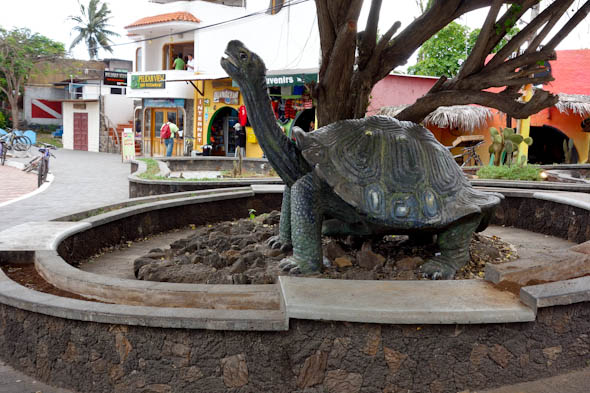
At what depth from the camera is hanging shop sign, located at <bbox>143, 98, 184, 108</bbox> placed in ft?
83.5

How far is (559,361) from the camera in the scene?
9.47ft

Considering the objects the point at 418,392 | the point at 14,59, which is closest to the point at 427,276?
the point at 418,392

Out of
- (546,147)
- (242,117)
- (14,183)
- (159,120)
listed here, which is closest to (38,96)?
(159,120)

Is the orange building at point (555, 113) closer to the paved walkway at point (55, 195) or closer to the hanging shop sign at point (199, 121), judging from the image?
the paved walkway at point (55, 195)

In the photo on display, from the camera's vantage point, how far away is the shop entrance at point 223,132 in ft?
78.2

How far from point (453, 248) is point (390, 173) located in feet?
2.79

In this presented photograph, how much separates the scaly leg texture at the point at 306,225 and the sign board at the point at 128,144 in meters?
18.4

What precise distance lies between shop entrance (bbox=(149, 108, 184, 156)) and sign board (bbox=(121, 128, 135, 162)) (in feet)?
15.8

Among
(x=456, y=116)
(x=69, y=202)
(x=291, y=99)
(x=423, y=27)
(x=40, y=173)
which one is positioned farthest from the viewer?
(x=291, y=99)

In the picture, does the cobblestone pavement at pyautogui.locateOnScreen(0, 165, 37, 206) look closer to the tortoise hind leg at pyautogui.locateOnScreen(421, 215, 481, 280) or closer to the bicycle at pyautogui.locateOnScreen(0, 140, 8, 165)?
the bicycle at pyautogui.locateOnScreen(0, 140, 8, 165)

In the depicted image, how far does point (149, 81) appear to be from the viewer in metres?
25.5

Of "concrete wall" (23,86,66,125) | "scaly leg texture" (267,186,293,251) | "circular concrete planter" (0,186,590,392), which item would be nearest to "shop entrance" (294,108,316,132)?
"scaly leg texture" (267,186,293,251)

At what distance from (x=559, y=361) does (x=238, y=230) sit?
3.50 m

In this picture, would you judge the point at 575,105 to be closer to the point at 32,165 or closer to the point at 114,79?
the point at 32,165
